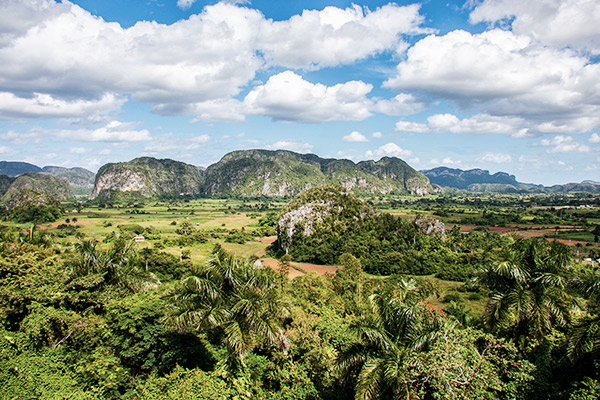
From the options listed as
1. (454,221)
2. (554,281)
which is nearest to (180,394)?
(554,281)

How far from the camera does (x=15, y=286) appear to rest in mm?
19688

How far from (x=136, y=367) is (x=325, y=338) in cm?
827

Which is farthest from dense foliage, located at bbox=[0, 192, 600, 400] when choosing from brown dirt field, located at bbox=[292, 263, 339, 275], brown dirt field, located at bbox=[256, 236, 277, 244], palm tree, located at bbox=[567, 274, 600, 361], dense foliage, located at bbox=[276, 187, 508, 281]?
brown dirt field, located at bbox=[256, 236, 277, 244]

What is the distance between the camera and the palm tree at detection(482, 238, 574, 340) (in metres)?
12.9

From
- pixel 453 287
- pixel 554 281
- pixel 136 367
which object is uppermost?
pixel 554 281

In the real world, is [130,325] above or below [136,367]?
above

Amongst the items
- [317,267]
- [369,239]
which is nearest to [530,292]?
[317,267]

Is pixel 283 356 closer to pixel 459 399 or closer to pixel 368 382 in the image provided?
pixel 368 382

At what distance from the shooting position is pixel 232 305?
44.5ft

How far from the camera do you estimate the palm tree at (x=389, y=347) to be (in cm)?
993

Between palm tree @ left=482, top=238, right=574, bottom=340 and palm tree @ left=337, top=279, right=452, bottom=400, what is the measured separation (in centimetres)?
339

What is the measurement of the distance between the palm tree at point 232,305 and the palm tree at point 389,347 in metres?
3.22

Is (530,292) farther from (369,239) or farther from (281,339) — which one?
(369,239)

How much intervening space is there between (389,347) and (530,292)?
6.45m
